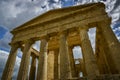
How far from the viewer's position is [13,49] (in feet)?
61.7

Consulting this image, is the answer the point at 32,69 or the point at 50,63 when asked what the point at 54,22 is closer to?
the point at 50,63

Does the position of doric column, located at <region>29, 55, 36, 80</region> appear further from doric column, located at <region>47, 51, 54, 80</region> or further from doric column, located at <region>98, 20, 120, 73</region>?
doric column, located at <region>98, 20, 120, 73</region>

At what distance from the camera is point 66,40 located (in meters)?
15.8

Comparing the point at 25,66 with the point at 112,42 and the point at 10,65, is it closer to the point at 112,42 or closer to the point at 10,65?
the point at 10,65

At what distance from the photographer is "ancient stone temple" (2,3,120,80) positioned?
42.5ft

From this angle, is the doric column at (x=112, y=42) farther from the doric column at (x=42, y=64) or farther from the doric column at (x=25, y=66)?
the doric column at (x=25, y=66)

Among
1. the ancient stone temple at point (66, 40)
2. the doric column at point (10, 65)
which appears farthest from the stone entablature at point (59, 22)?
the doric column at point (10, 65)

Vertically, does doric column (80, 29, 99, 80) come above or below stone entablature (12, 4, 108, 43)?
below

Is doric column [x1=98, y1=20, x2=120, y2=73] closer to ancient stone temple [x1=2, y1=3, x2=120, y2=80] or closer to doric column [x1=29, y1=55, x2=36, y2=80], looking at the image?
ancient stone temple [x1=2, y1=3, x2=120, y2=80]

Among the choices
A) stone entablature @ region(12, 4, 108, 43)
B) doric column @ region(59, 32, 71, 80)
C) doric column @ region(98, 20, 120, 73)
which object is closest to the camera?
doric column @ region(98, 20, 120, 73)

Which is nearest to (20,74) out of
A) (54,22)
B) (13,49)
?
(13,49)

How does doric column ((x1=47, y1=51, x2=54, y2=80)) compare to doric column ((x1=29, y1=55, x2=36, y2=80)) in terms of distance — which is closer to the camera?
doric column ((x1=47, y1=51, x2=54, y2=80))

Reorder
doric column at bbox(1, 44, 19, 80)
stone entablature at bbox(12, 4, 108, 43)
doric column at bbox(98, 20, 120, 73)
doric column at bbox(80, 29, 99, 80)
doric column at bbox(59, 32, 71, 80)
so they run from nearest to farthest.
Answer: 1. doric column at bbox(80, 29, 99, 80)
2. doric column at bbox(98, 20, 120, 73)
3. doric column at bbox(59, 32, 71, 80)
4. stone entablature at bbox(12, 4, 108, 43)
5. doric column at bbox(1, 44, 19, 80)

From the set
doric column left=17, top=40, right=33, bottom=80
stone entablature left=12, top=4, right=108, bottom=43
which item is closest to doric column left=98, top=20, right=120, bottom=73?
stone entablature left=12, top=4, right=108, bottom=43
